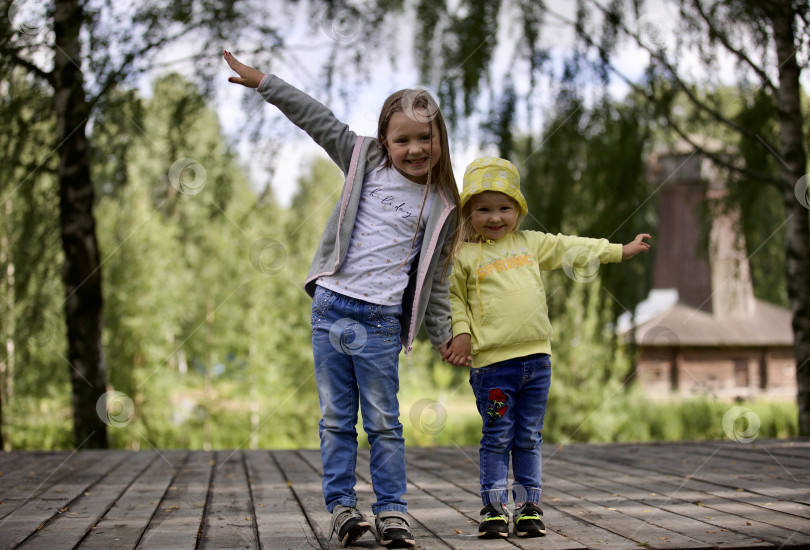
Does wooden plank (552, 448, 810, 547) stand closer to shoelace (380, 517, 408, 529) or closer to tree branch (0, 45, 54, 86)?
shoelace (380, 517, 408, 529)

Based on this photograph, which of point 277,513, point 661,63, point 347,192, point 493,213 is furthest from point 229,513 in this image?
point 661,63

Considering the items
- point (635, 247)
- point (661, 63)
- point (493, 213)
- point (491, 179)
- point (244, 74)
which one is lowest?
point (635, 247)

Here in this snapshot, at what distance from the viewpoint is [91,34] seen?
A: 5.68 m

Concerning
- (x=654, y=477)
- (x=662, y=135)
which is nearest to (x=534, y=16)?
(x=662, y=135)

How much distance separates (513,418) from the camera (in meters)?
2.78

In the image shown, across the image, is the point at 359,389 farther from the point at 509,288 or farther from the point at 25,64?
the point at 25,64

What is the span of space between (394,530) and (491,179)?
1178 millimetres

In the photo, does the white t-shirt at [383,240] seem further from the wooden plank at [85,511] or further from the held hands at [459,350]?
the wooden plank at [85,511]

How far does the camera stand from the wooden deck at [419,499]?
250 centimetres

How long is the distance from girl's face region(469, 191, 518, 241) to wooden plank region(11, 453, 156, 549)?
5.40 feet

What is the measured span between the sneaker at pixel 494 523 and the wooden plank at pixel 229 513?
712mm

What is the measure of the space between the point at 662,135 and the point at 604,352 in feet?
6.37

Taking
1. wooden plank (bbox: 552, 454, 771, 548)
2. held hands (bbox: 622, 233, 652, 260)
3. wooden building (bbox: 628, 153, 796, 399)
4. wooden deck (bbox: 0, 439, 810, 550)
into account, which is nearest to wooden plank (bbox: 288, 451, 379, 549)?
wooden deck (bbox: 0, 439, 810, 550)

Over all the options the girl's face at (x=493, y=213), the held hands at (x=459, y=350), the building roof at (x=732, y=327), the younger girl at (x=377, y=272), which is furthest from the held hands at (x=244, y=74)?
the building roof at (x=732, y=327)
